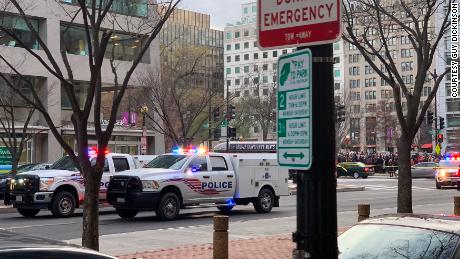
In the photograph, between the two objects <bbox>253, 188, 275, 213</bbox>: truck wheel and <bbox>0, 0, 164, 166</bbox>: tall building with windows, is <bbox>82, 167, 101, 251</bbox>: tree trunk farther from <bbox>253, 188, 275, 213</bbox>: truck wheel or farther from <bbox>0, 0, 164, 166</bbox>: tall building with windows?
<bbox>0, 0, 164, 166</bbox>: tall building with windows

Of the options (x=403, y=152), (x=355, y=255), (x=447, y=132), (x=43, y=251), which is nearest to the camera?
(x=43, y=251)

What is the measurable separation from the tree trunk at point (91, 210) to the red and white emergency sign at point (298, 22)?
4.75 metres

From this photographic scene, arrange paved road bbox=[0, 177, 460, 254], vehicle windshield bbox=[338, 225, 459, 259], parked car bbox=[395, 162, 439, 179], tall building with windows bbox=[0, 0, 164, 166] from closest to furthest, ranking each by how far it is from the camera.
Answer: vehicle windshield bbox=[338, 225, 459, 259], paved road bbox=[0, 177, 460, 254], tall building with windows bbox=[0, 0, 164, 166], parked car bbox=[395, 162, 439, 179]

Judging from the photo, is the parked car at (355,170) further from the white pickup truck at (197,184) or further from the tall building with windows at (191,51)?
the white pickup truck at (197,184)

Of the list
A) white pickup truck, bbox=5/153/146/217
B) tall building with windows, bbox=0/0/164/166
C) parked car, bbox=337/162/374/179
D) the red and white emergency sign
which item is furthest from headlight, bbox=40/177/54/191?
parked car, bbox=337/162/374/179

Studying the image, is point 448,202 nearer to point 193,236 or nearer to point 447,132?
point 193,236

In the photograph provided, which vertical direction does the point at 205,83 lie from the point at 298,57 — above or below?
above

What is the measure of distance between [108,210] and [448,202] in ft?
41.9

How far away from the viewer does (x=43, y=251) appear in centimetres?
298

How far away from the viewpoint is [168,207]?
57.3ft

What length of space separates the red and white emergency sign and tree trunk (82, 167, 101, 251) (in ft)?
15.6

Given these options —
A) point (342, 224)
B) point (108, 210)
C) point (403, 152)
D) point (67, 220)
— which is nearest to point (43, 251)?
Answer: point (403, 152)

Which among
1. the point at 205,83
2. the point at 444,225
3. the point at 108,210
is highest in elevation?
the point at 205,83

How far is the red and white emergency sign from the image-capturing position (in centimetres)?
365
